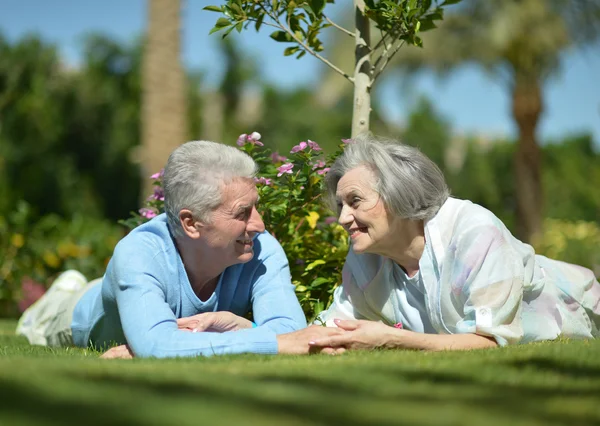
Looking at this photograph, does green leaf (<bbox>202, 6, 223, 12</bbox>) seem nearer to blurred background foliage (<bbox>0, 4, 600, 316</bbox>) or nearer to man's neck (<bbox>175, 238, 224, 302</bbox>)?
man's neck (<bbox>175, 238, 224, 302</bbox>)

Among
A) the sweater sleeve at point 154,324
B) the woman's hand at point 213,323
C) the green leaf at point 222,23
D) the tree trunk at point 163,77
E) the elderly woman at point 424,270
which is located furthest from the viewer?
the tree trunk at point 163,77

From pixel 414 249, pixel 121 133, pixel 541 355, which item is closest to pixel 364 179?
pixel 414 249

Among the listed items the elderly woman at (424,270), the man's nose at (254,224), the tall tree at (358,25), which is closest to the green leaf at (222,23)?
the tall tree at (358,25)

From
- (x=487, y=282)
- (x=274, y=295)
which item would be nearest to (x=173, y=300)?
(x=274, y=295)

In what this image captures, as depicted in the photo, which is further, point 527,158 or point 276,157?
point 527,158

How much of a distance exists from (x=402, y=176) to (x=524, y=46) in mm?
13762

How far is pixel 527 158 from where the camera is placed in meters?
17.2

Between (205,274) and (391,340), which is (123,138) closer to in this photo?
(205,274)

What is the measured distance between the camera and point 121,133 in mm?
23594

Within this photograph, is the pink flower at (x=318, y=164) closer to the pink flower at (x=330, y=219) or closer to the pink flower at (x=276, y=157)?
the pink flower at (x=276, y=157)

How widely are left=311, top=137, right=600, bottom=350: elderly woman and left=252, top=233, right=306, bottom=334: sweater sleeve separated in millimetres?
335

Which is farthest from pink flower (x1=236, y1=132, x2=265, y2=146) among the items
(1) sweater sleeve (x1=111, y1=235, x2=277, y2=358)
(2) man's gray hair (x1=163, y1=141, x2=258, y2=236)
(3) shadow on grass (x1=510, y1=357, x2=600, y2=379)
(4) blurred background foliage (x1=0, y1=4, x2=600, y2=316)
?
(4) blurred background foliage (x1=0, y1=4, x2=600, y2=316)

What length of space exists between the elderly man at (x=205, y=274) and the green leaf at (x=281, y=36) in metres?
1.51

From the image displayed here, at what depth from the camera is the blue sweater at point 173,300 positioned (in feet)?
12.7
